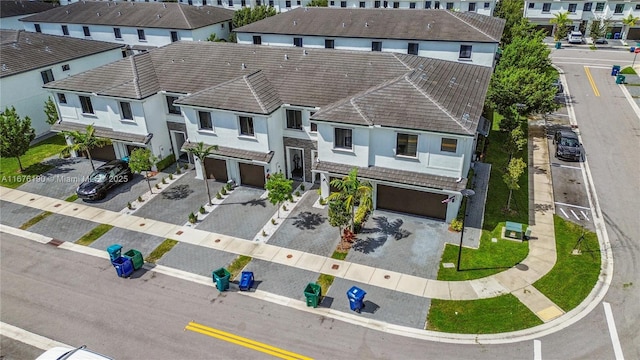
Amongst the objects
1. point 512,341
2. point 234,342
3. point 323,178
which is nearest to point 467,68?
point 323,178

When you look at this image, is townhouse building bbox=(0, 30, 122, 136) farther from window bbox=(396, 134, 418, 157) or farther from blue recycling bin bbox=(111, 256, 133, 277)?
window bbox=(396, 134, 418, 157)

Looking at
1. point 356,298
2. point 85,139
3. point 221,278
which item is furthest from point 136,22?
point 356,298

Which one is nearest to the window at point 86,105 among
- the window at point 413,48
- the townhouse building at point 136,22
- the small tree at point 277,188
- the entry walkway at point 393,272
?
the entry walkway at point 393,272

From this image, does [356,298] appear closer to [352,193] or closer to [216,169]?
[352,193]

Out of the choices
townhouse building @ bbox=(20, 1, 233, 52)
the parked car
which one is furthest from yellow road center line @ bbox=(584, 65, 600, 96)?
townhouse building @ bbox=(20, 1, 233, 52)

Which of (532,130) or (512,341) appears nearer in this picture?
(512,341)

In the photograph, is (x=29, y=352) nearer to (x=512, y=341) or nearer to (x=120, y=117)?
(x=120, y=117)
